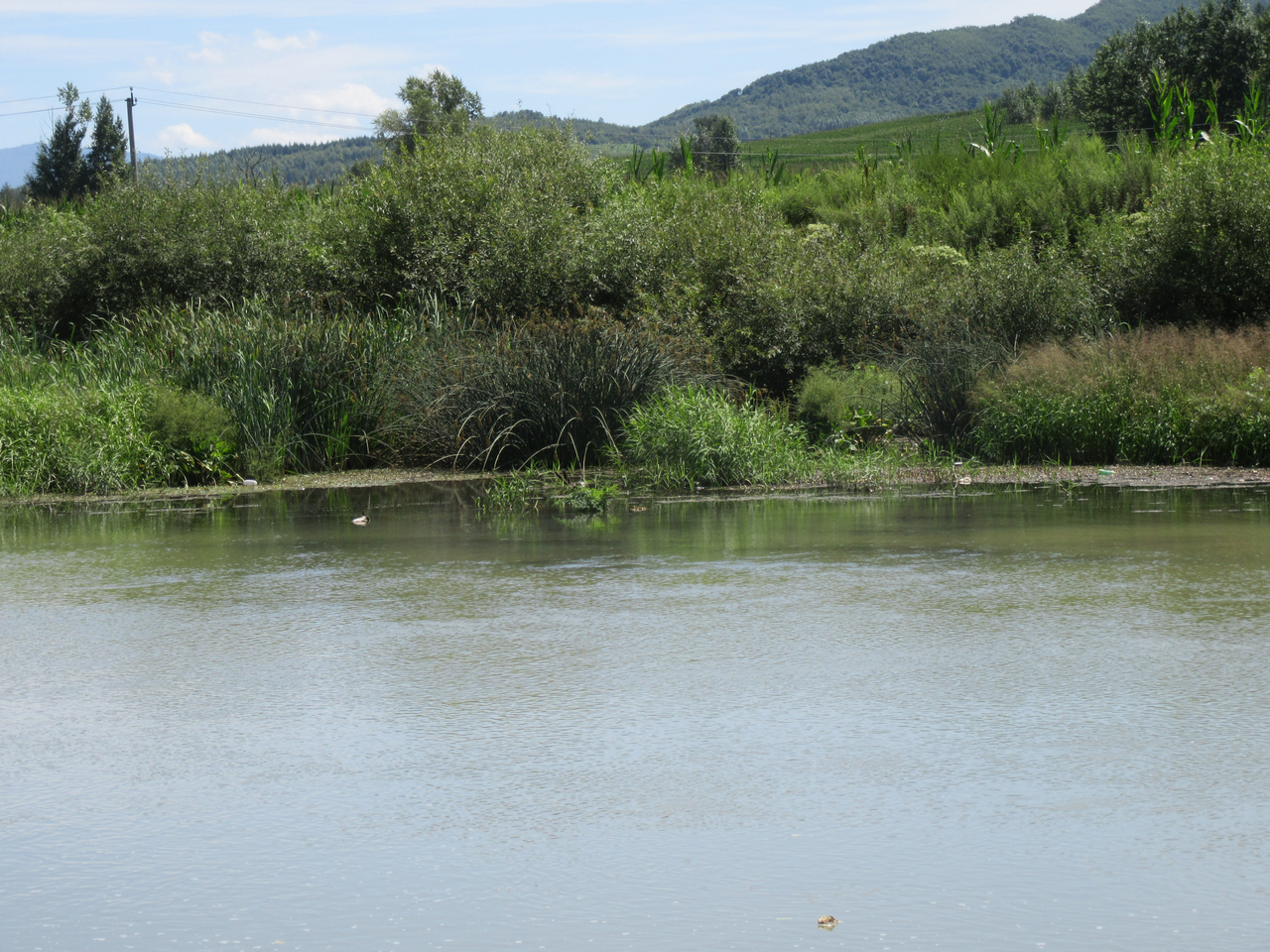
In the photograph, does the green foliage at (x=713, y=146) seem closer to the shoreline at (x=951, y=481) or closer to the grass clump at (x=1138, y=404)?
the grass clump at (x=1138, y=404)

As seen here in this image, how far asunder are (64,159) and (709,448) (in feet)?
230

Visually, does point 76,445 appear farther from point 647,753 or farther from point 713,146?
point 713,146

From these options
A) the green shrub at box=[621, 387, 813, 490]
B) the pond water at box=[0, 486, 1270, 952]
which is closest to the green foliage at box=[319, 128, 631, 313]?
the green shrub at box=[621, 387, 813, 490]

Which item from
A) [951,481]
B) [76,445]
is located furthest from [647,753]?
[76,445]

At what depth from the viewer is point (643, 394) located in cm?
1606

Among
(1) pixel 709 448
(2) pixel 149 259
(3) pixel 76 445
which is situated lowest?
(1) pixel 709 448

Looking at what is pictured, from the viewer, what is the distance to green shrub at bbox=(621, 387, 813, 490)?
13.6 metres

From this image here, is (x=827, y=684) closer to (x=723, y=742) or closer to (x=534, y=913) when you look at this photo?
(x=723, y=742)

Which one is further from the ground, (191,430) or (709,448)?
(191,430)

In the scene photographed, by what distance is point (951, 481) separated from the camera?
539 inches

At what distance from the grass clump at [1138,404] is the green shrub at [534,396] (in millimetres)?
4271

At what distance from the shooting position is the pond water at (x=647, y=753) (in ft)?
10.9

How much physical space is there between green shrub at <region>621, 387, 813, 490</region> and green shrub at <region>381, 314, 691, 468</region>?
1520 mm

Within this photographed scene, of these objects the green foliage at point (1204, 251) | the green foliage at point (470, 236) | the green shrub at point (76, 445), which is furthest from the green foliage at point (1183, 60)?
the green shrub at point (76, 445)
